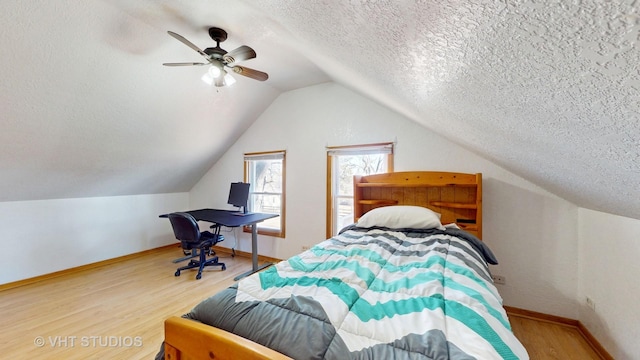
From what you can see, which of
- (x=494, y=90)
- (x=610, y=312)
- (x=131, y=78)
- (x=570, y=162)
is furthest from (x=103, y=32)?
(x=610, y=312)

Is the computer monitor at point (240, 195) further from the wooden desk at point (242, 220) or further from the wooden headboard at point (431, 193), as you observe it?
the wooden headboard at point (431, 193)

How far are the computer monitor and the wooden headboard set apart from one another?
1.70 metres

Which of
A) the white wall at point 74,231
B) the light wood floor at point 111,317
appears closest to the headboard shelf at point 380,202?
the light wood floor at point 111,317

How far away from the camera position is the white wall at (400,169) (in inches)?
93.3

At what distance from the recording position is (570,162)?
3.43ft

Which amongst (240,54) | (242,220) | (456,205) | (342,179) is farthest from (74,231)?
(456,205)

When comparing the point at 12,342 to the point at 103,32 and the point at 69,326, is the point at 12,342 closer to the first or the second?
the point at 69,326

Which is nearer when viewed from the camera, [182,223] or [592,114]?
[592,114]

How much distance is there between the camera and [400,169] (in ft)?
9.89

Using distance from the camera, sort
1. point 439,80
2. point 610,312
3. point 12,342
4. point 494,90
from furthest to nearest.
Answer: point 12,342 → point 610,312 → point 439,80 → point 494,90

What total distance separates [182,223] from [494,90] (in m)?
3.55

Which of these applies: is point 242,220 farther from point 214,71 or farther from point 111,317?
point 214,71

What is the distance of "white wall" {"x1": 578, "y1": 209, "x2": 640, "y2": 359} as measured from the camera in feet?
5.34

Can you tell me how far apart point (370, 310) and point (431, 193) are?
6.80 feet
